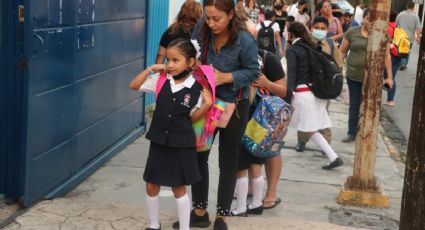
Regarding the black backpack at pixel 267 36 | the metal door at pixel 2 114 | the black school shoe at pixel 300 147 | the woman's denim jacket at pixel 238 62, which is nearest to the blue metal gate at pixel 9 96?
the metal door at pixel 2 114

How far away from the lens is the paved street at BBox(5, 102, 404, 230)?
4820 mm

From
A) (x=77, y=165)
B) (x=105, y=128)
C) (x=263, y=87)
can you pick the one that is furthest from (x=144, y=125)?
(x=263, y=87)

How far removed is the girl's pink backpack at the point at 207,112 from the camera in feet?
13.9

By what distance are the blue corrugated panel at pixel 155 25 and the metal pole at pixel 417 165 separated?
19.1ft

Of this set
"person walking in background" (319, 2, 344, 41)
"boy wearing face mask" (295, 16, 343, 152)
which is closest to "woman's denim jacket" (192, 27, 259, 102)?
"boy wearing face mask" (295, 16, 343, 152)

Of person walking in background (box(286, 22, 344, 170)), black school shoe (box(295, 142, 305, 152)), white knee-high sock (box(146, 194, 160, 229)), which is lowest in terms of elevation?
black school shoe (box(295, 142, 305, 152))

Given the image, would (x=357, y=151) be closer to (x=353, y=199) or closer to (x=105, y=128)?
(x=353, y=199)

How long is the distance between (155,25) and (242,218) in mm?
4755

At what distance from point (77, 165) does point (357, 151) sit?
2.53 m

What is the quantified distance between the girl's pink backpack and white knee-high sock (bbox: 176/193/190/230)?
0.36 m

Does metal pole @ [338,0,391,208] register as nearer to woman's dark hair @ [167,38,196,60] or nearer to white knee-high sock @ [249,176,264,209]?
white knee-high sock @ [249,176,264,209]

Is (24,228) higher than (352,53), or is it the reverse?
(352,53)

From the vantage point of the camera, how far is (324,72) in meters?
6.67

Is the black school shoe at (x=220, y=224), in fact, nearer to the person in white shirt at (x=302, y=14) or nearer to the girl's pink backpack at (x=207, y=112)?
the girl's pink backpack at (x=207, y=112)
